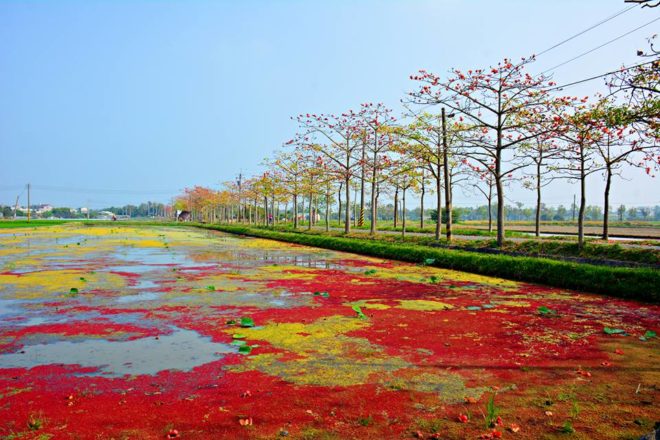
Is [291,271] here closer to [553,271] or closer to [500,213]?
[553,271]

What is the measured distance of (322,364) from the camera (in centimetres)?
556

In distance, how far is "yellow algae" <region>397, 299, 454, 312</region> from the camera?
9039mm

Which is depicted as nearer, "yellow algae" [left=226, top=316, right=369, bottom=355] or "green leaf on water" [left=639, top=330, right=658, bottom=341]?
"yellow algae" [left=226, top=316, right=369, bottom=355]

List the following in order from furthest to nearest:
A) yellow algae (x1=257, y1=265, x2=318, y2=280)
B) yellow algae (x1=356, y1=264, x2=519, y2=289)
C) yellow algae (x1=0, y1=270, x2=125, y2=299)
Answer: yellow algae (x1=257, y1=265, x2=318, y2=280) → yellow algae (x1=356, y1=264, x2=519, y2=289) → yellow algae (x1=0, y1=270, x2=125, y2=299)

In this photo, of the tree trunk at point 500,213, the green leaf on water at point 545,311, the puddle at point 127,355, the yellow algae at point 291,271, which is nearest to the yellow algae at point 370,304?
the green leaf on water at point 545,311

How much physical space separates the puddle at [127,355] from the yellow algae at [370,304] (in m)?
3.47

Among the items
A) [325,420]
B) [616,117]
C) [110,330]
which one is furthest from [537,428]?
[616,117]

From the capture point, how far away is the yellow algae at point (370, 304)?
912cm

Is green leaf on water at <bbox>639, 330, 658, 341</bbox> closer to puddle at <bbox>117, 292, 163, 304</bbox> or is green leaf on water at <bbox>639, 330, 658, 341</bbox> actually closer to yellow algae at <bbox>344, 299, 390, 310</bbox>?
yellow algae at <bbox>344, 299, 390, 310</bbox>

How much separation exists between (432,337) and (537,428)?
2.96 meters

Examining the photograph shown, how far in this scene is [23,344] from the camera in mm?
6262

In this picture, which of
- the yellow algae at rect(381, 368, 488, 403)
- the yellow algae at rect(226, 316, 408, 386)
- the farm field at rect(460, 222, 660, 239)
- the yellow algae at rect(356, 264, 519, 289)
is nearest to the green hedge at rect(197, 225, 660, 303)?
the yellow algae at rect(356, 264, 519, 289)

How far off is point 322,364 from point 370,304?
400 cm

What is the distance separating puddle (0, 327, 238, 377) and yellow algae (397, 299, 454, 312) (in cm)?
406
